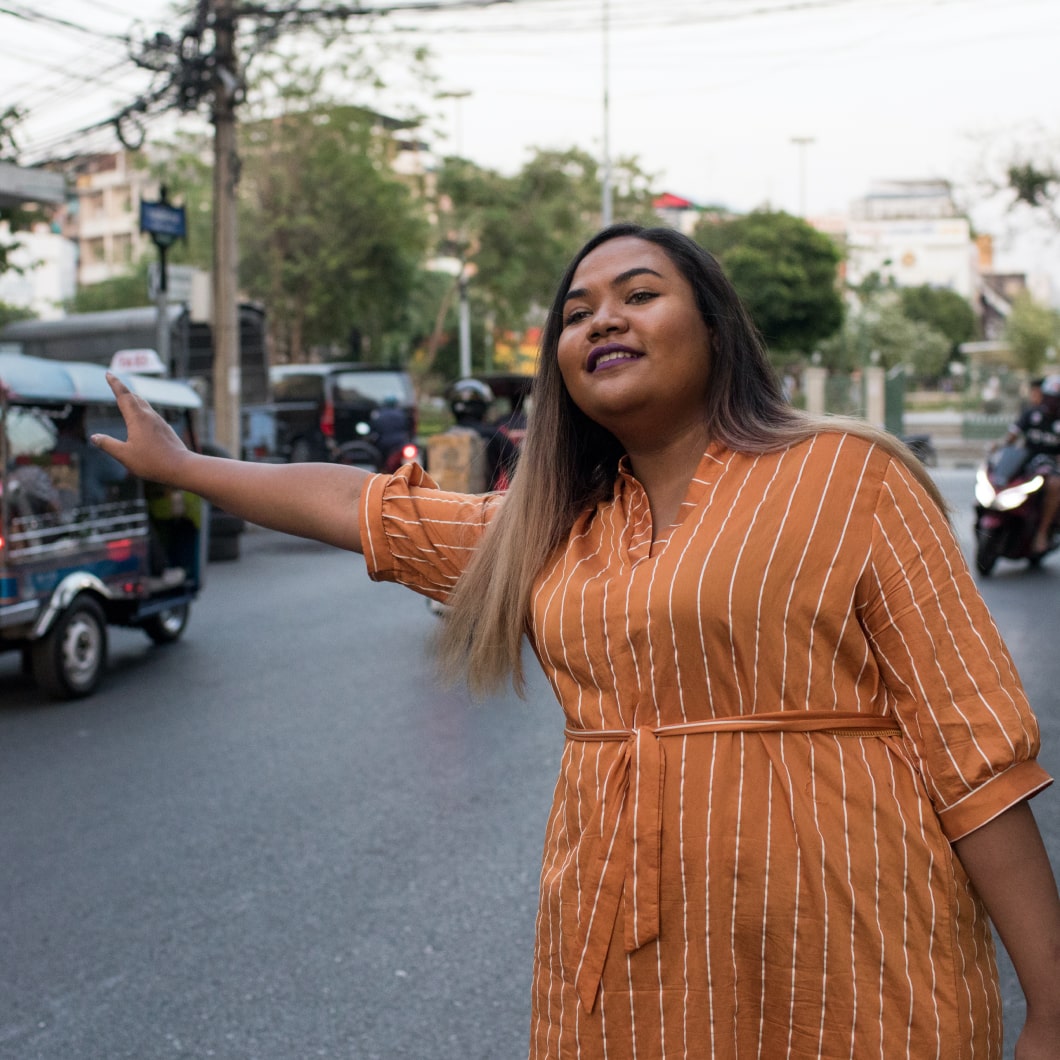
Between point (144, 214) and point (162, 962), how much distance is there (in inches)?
493

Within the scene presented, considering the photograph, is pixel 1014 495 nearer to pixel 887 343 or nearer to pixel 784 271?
pixel 784 271

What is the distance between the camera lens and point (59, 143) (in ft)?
60.0

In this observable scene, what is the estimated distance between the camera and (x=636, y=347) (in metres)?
1.87

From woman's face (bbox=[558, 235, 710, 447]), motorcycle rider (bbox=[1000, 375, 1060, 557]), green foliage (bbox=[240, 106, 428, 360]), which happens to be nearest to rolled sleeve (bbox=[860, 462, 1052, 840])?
woman's face (bbox=[558, 235, 710, 447])

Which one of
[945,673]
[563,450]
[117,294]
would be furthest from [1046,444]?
[117,294]

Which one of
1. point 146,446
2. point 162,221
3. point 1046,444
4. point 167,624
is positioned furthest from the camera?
point 162,221

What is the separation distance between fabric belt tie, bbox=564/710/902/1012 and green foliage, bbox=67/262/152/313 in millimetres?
50017

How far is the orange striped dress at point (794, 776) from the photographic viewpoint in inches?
65.1

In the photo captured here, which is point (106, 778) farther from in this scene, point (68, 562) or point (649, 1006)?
point (649, 1006)

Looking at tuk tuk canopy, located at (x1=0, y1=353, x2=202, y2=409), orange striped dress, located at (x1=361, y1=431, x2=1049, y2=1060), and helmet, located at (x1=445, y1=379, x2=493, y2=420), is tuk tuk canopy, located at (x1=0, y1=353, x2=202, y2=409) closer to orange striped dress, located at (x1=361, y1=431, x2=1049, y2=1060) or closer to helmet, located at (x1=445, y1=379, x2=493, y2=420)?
helmet, located at (x1=445, y1=379, x2=493, y2=420)

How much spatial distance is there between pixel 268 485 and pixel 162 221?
14395 mm

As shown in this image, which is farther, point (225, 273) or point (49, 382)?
point (225, 273)

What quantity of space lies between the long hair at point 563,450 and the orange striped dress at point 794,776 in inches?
4.4

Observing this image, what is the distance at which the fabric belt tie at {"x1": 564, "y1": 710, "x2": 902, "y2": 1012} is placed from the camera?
1.70 metres
